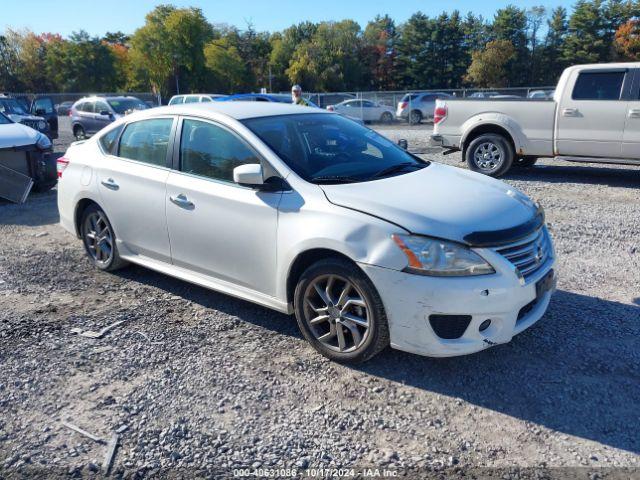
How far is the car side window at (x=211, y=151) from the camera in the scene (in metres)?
4.21

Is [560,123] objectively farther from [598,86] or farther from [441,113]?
[441,113]

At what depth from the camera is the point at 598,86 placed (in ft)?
30.7

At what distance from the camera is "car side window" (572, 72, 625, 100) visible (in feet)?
30.2

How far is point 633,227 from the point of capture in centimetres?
682

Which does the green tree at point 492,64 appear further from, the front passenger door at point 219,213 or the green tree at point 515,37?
the front passenger door at point 219,213

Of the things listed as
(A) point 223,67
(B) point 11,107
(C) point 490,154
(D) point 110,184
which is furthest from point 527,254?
(A) point 223,67

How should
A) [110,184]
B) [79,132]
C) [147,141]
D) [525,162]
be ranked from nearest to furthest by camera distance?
[147,141]
[110,184]
[525,162]
[79,132]

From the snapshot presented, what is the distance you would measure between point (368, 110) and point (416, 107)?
2.64 meters

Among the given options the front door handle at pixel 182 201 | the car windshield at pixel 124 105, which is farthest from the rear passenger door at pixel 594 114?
the car windshield at pixel 124 105

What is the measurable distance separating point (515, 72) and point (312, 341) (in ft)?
228

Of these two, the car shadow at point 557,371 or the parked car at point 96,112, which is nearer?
the car shadow at point 557,371

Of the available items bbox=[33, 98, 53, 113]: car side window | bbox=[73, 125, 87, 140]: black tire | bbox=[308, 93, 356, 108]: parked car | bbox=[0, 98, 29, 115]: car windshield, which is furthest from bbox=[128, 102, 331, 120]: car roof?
bbox=[308, 93, 356, 108]: parked car

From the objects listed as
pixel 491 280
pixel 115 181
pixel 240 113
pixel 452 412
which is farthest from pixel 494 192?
pixel 115 181

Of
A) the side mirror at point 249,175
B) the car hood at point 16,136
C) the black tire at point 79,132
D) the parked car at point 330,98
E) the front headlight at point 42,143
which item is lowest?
the black tire at point 79,132
